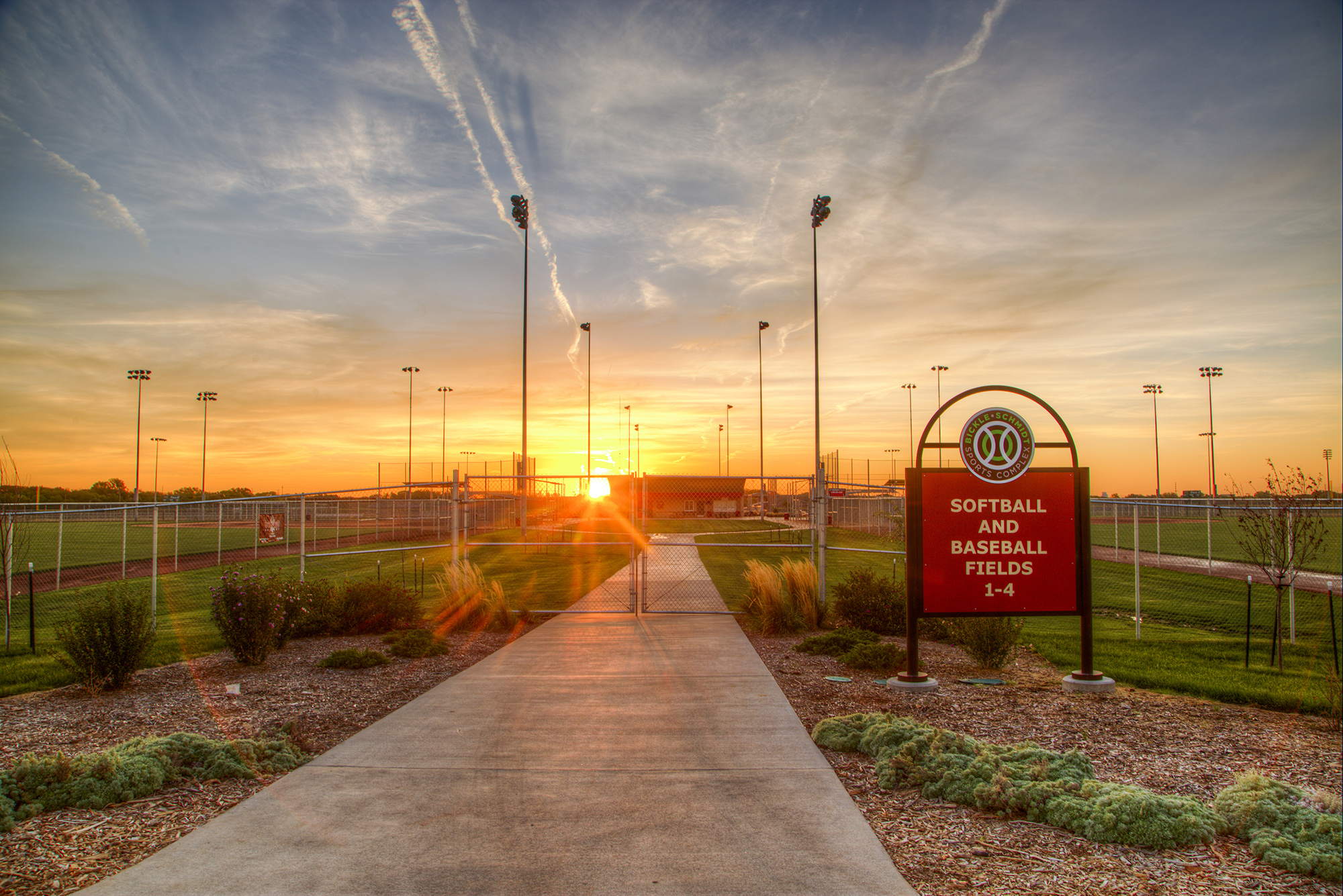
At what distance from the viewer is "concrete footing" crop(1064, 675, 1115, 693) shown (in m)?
8.11

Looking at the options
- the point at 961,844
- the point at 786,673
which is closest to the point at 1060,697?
the point at 786,673

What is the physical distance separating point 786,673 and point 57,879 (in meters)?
6.85

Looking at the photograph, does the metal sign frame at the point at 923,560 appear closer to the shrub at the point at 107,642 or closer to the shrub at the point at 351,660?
the shrub at the point at 351,660

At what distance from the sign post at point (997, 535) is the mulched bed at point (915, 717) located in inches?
38.0

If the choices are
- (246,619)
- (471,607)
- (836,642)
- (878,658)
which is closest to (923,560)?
(878,658)

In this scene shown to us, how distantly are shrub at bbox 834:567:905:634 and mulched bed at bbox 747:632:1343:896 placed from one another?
1.35m

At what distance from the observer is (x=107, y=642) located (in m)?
8.16

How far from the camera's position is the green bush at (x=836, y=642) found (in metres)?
10.1

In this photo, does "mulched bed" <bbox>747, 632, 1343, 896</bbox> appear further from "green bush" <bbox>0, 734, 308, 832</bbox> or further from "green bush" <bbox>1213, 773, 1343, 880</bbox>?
"green bush" <bbox>0, 734, 308, 832</bbox>

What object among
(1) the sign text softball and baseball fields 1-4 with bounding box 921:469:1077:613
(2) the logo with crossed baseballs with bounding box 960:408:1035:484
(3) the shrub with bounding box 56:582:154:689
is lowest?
(3) the shrub with bounding box 56:582:154:689

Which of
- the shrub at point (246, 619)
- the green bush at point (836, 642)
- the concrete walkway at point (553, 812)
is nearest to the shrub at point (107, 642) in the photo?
the shrub at point (246, 619)

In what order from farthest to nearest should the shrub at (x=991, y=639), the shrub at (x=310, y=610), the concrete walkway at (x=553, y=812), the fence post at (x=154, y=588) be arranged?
the shrub at (x=310, y=610), the fence post at (x=154, y=588), the shrub at (x=991, y=639), the concrete walkway at (x=553, y=812)

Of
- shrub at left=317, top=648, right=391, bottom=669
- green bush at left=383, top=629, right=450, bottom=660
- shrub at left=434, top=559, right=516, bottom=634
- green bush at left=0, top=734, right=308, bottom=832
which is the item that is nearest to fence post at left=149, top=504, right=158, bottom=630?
shrub at left=317, top=648, right=391, bottom=669

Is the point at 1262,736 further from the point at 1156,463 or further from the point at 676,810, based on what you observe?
the point at 1156,463
